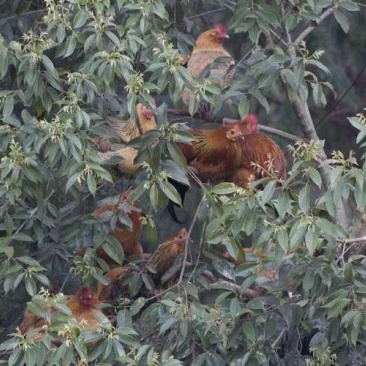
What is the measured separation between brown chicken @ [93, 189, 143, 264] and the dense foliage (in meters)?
0.08

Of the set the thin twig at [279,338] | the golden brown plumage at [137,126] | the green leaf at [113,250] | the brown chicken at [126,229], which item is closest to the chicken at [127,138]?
the golden brown plumage at [137,126]

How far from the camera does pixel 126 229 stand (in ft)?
14.2

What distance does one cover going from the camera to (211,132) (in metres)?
5.02

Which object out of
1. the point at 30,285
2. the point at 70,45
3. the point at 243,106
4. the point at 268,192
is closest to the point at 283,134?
the point at 243,106

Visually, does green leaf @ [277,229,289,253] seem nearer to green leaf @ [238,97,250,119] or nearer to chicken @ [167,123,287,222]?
green leaf @ [238,97,250,119]

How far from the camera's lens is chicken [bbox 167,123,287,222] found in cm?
495

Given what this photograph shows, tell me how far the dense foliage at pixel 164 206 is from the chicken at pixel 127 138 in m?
0.08

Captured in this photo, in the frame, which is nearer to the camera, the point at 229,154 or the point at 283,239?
the point at 283,239

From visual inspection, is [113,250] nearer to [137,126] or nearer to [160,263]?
[137,126]

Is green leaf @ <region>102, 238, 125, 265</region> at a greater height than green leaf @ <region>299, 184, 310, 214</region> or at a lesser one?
lesser

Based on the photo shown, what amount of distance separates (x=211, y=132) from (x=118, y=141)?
2.92 feet

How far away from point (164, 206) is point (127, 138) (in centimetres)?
63

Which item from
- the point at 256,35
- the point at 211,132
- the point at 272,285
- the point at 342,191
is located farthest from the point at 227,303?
the point at 211,132

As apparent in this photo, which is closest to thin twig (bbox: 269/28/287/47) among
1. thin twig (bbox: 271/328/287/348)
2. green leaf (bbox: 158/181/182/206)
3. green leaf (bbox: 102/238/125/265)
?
green leaf (bbox: 158/181/182/206)
